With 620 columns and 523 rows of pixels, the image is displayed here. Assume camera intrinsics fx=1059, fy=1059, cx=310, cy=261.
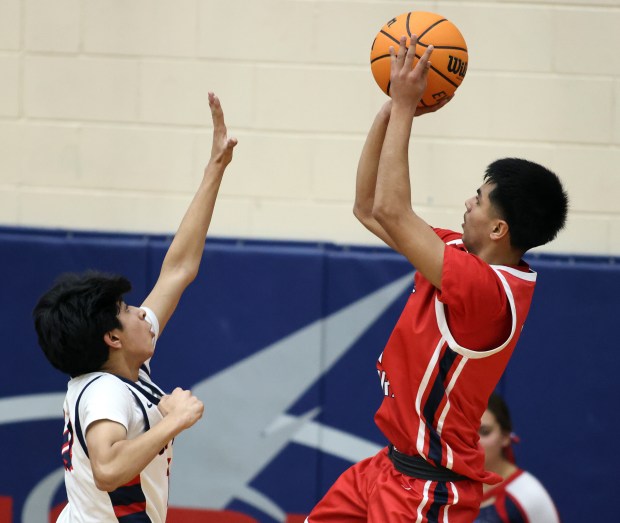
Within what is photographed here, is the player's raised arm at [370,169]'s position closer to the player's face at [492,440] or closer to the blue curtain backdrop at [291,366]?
the player's face at [492,440]

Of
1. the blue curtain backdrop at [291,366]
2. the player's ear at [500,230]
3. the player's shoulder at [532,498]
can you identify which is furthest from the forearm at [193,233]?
the player's shoulder at [532,498]

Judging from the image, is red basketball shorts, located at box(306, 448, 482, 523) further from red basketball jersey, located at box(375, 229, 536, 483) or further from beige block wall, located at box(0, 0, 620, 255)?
beige block wall, located at box(0, 0, 620, 255)

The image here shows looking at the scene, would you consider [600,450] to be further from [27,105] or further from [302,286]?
[27,105]

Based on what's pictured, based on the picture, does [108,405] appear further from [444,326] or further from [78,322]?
[444,326]

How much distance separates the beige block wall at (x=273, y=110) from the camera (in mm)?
5012

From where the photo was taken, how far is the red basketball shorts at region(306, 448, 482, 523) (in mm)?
3248

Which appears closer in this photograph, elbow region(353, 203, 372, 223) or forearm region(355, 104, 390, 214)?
forearm region(355, 104, 390, 214)

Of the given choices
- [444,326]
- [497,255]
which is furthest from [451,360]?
[497,255]

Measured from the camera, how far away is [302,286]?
196 inches

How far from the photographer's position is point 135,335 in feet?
10.4

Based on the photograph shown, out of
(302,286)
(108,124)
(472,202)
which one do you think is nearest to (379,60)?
(472,202)

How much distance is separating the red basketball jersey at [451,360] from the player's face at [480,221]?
5cm

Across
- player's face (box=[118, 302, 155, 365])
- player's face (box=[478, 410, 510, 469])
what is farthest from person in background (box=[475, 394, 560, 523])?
player's face (box=[118, 302, 155, 365])

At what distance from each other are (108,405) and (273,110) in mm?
2458
